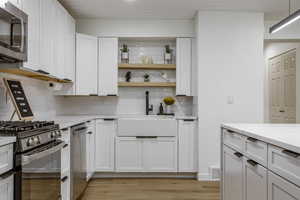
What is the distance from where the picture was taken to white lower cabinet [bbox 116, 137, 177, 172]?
13.5 feet

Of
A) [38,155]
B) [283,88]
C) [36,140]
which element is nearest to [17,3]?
[36,140]

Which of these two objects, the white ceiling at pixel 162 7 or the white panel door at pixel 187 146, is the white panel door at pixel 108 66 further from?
the white panel door at pixel 187 146

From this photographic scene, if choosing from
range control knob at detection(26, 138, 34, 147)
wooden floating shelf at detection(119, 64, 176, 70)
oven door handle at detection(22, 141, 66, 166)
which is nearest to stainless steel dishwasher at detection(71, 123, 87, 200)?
oven door handle at detection(22, 141, 66, 166)

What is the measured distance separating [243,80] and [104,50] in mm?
2227

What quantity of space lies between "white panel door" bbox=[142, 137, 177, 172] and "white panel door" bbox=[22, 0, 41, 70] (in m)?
2.02

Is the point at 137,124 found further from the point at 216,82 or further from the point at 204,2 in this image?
the point at 204,2

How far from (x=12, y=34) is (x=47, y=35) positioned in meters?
0.90

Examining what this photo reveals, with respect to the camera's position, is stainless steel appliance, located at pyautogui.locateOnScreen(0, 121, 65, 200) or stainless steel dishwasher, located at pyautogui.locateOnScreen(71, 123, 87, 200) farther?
stainless steel dishwasher, located at pyautogui.locateOnScreen(71, 123, 87, 200)

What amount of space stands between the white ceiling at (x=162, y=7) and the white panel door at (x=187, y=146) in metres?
1.67

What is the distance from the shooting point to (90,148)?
154 inches

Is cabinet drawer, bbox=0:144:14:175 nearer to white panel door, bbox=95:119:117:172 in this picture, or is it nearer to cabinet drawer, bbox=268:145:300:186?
cabinet drawer, bbox=268:145:300:186

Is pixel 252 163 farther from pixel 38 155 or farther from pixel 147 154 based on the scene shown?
pixel 147 154

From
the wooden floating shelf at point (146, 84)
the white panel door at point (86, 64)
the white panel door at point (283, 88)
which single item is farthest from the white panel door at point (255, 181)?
the white panel door at point (283, 88)

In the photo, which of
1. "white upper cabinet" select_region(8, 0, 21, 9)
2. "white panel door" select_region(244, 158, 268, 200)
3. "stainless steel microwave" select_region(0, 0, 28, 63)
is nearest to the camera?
"white panel door" select_region(244, 158, 268, 200)
